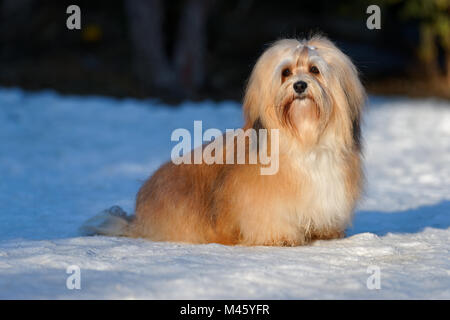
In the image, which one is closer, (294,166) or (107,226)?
(294,166)

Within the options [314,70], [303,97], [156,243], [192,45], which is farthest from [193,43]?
[303,97]

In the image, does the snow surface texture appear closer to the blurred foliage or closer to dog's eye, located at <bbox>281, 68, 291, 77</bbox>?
dog's eye, located at <bbox>281, 68, 291, 77</bbox>

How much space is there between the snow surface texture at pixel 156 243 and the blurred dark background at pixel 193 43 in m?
1.65

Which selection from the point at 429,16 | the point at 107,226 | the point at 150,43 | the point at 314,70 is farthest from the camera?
the point at 429,16

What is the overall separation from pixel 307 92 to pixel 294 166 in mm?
484

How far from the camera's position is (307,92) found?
14.1 ft

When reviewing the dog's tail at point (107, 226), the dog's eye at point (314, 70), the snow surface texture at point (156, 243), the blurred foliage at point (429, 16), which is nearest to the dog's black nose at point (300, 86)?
the dog's eye at point (314, 70)

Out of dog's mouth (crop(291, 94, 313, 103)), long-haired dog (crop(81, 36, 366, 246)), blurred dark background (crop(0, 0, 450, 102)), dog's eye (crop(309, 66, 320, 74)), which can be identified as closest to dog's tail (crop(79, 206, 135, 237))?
long-haired dog (crop(81, 36, 366, 246))

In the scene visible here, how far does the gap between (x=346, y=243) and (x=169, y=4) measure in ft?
36.1

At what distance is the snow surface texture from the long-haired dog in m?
0.18

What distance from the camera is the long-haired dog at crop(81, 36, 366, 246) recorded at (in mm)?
4395

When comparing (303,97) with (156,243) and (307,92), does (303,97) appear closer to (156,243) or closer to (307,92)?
(307,92)

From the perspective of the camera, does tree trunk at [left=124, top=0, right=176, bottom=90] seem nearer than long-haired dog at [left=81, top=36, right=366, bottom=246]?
No
